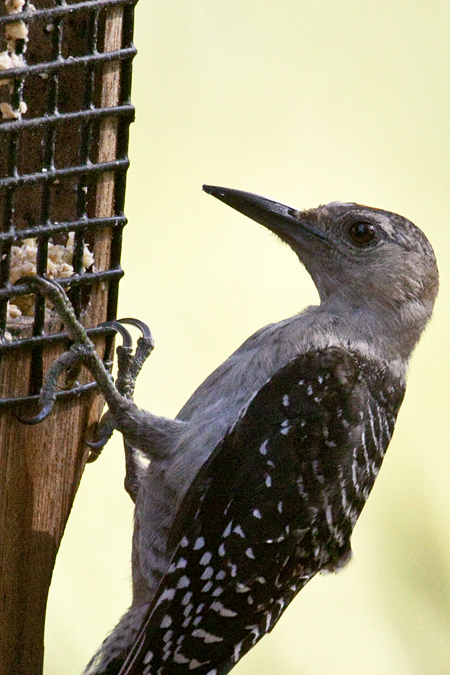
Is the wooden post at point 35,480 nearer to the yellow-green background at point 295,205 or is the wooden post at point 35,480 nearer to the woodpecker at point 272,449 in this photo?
the woodpecker at point 272,449

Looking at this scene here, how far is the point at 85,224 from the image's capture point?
7.83 feet

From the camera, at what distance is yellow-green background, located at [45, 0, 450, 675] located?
3645mm

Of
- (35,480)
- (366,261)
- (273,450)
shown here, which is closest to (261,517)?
(273,450)

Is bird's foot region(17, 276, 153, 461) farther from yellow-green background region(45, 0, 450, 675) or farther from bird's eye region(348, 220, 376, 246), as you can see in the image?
yellow-green background region(45, 0, 450, 675)

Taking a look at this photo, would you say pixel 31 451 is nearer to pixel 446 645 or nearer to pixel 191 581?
pixel 191 581

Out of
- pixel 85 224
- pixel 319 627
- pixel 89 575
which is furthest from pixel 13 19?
pixel 319 627

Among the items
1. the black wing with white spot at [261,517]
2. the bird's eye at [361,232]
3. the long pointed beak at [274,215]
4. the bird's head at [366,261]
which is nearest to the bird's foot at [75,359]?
the black wing with white spot at [261,517]

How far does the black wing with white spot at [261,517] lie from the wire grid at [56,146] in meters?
0.48

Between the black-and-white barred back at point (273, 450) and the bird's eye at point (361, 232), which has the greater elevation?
the bird's eye at point (361, 232)

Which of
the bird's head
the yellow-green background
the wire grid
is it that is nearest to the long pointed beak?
the bird's head

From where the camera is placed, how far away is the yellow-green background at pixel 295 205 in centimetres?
364

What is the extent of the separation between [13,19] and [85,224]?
20.7 inches

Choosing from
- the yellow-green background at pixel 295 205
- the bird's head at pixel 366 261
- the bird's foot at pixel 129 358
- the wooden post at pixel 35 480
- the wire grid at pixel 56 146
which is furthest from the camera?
the yellow-green background at pixel 295 205

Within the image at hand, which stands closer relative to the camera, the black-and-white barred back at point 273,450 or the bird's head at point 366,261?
the black-and-white barred back at point 273,450
